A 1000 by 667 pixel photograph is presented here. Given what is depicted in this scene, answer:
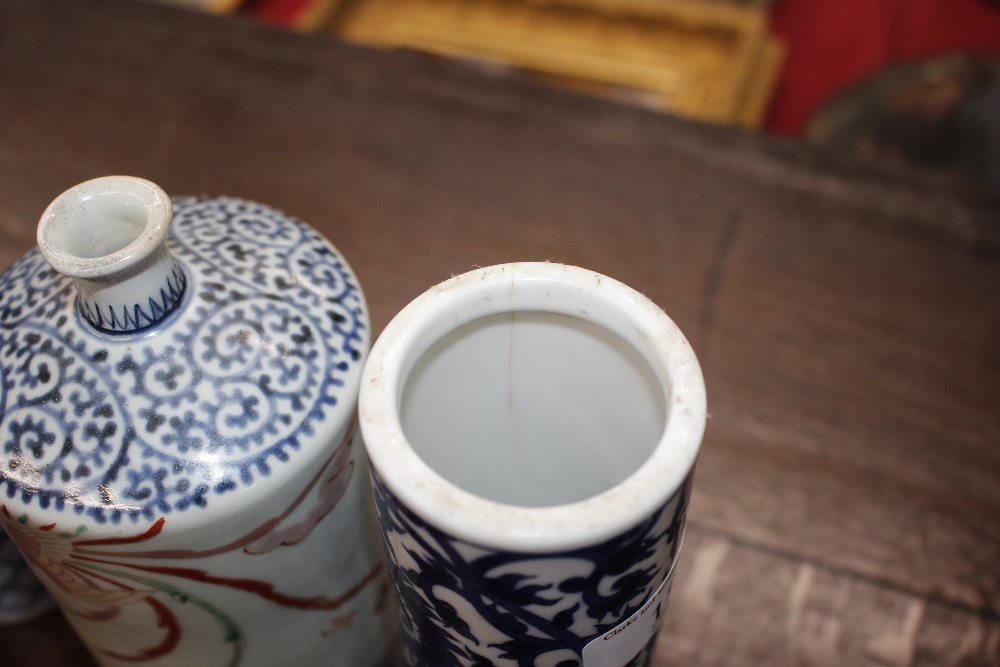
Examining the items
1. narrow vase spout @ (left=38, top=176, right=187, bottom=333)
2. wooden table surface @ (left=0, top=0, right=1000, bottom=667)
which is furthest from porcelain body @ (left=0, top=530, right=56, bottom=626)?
narrow vase spout @ (left=38, top=176, right=187, bottom=333)

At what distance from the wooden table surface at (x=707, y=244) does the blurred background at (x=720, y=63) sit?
0.14 metres

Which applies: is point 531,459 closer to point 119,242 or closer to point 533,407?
point 533,407

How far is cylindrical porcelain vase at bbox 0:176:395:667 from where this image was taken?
389 mm

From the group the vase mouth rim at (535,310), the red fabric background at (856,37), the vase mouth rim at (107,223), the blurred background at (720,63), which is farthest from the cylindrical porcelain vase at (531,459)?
the red fabric background at (856,37)

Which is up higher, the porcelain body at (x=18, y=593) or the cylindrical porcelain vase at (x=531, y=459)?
the cylindrical porcelain vase at (x=531, y=459)

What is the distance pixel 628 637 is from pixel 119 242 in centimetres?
32

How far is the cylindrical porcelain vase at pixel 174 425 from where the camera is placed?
1.28 ft

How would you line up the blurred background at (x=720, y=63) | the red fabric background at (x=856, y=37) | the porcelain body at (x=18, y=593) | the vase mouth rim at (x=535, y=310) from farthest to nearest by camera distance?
the red fabric background at (x=856, y=37)
the blurred background at (x=720, y=63)
the porcelain body at (x=18, y=593)
the vase mouth rim at (x=535, y=310)

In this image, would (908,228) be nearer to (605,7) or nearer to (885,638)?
(885,638)

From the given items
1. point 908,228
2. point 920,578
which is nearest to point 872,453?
point 920,578

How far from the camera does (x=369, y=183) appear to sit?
2.78 ft

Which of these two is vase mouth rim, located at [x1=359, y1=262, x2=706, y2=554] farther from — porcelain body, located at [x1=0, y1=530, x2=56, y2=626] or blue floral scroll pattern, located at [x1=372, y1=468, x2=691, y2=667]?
porcelain body, located at [x1=0, y1=530, x2=56, y2=626]

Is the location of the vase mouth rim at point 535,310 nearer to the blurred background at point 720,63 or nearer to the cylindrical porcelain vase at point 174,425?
the cylindrical porcelain vase at point 174,425

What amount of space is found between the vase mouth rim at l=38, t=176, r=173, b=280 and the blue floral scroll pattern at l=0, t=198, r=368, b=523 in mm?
38
